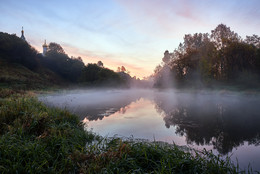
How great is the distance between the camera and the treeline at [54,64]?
4156 cm

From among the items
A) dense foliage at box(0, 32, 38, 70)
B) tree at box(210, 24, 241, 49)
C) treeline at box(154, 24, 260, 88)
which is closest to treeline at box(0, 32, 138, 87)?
dense foliage at box(0, 32, 38, 70)

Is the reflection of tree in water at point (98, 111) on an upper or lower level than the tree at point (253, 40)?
lower

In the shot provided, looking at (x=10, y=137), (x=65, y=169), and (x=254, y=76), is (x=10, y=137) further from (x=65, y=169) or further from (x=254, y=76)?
(x=254, y=76)

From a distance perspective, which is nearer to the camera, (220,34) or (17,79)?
(17,79)

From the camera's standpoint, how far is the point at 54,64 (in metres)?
62.1

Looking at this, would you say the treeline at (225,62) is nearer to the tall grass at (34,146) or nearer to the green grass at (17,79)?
the tall grass at (34,146)

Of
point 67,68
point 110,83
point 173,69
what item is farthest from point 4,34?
point 173,69

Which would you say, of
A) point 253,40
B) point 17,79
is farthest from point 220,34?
point 17,79

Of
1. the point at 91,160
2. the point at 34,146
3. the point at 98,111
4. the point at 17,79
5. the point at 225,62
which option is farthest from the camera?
the point at 225,62

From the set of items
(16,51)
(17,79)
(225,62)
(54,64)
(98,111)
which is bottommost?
(98,111)

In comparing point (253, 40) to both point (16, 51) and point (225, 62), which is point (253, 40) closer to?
point (225, 62)

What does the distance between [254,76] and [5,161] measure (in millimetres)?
35262

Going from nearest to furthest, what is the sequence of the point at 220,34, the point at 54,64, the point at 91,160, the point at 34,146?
the point at 91,160, the point at 34,146, the point at 220,34, the point at 54,64

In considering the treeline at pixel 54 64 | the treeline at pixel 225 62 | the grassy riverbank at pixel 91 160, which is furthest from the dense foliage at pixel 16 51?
the grassy riverbank at pixel 91 160
